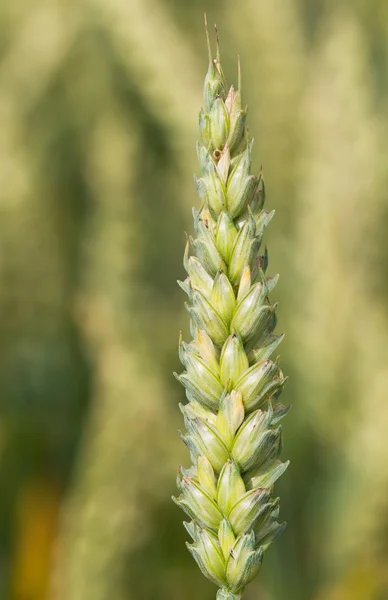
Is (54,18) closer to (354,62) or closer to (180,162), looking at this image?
(180,162)

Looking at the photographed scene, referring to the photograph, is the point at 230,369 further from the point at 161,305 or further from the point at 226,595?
the point at 161,305

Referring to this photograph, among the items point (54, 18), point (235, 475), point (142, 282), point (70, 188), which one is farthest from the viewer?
point (70, 188)

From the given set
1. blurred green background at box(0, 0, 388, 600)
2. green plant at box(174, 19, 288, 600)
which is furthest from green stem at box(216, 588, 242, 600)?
blurred green background at box(0, 0, 388, 600)

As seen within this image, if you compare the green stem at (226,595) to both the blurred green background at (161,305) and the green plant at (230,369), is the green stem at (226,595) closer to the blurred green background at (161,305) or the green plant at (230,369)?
the green plant at (230,369)

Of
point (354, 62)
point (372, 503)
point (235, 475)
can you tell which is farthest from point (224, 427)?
point (354, 62)

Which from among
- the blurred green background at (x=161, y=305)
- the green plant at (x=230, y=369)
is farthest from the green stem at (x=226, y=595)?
the blurred green background at (x=161, y=305)

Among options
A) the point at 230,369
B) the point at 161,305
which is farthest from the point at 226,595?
the point at 161,305
